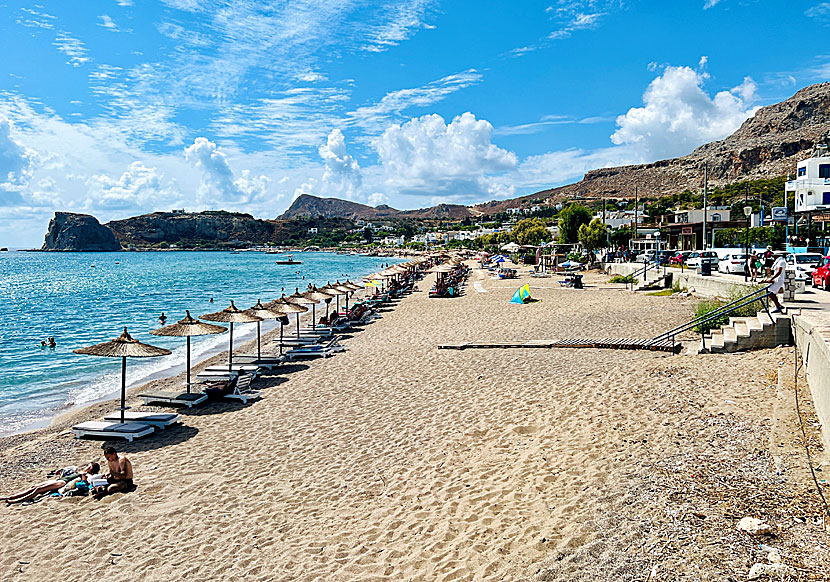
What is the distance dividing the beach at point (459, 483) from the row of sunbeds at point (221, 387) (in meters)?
0.31

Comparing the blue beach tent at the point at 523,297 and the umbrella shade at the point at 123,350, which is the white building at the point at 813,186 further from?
the umbrella shade at the point at 123,350

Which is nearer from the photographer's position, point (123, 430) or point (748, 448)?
point (748, 448)

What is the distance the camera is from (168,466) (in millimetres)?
7785

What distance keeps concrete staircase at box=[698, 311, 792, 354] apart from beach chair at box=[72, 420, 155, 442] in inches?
433

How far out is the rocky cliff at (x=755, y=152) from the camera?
364ft

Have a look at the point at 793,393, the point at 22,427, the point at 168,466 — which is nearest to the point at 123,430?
the point at 168,466

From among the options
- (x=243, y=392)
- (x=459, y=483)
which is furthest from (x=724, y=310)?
(x=243, y=392)

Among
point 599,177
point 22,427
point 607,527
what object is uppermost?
point 599,177

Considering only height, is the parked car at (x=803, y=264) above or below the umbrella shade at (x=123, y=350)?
above

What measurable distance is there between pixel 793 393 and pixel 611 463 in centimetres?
365

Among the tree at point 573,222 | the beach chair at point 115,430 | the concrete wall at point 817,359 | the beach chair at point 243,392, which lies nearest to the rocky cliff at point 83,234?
the tree at point 573,222

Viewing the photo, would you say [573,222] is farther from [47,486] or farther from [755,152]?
[755,152]

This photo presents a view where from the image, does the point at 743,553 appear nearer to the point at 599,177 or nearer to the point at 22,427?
the point at 22,427

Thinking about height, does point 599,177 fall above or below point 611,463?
above
